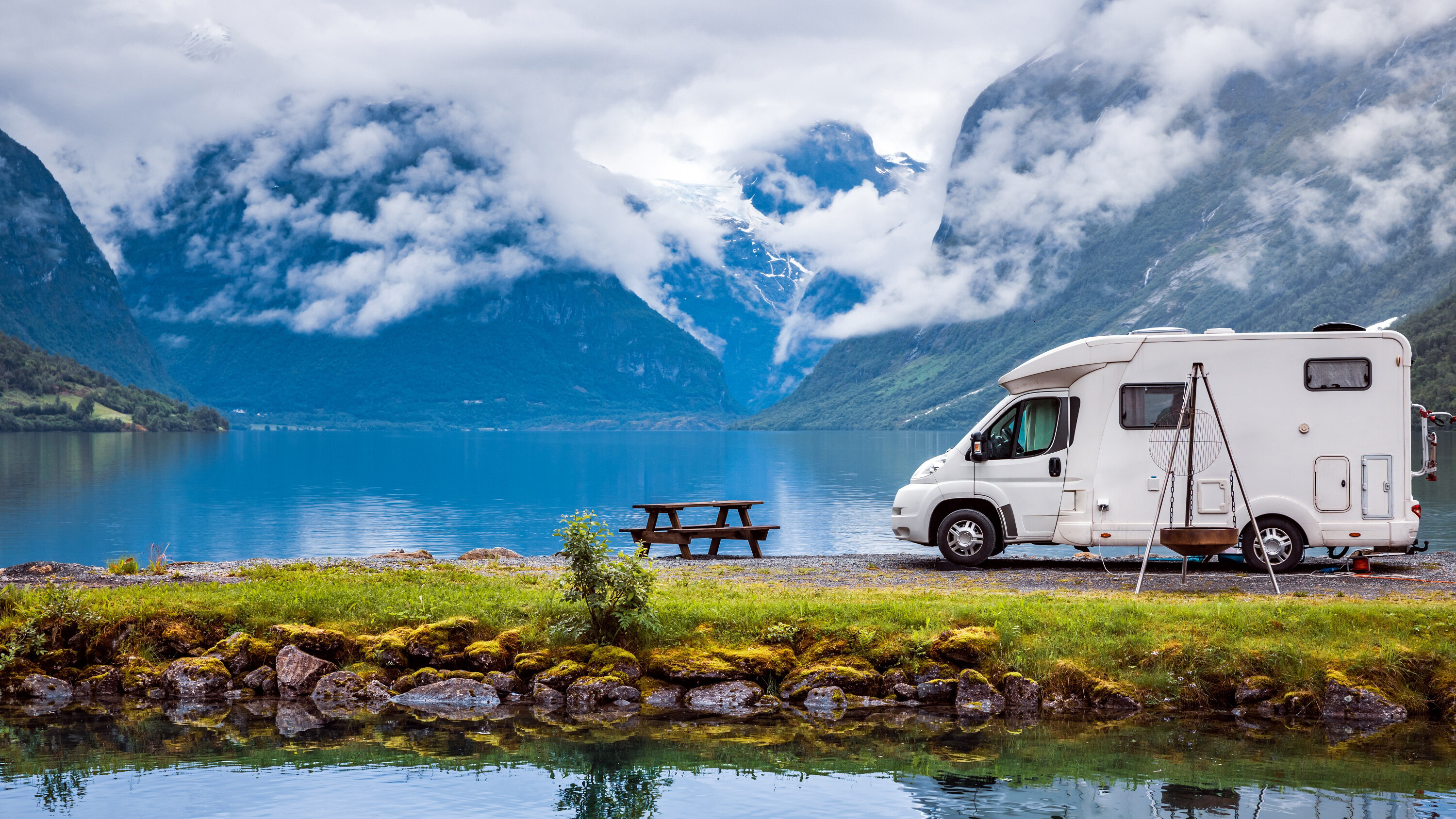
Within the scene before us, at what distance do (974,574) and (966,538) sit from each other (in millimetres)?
969

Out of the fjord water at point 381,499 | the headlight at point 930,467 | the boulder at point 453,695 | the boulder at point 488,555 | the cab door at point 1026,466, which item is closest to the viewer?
the boulder at point 453,695

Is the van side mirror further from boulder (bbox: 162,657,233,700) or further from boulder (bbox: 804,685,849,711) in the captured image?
boulder (bbox: 162,657,233,700)

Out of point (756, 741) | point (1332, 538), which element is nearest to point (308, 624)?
point (756, 741)

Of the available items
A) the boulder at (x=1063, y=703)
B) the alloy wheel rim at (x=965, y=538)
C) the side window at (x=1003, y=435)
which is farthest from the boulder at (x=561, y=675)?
the side window at (x=1003, y=435)

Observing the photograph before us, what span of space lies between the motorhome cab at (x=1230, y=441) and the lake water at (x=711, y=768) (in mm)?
6754

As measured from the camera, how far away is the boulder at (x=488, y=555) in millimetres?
24891

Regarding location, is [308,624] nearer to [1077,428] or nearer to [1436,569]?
[1077,428]

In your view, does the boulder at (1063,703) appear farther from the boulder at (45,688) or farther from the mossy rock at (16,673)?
the mossy rock at (16,673)

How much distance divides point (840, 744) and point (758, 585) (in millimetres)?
6077

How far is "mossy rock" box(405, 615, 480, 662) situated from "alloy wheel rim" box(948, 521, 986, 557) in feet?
31.2

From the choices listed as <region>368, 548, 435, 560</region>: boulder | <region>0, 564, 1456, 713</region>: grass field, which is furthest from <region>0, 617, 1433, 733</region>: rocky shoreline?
<region>368, 548, 435, 560</region>: boulder

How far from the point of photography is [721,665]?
49.0ft

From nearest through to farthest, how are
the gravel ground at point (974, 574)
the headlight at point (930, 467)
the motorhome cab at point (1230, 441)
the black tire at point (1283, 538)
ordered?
the gravel ground at point (974, 574), the motorhome cab at point (1230, 441), the black tire at point (1283, 538), the headlight at point (930, 467)

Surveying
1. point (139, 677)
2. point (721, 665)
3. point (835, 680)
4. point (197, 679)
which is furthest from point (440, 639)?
point (835, 680)
